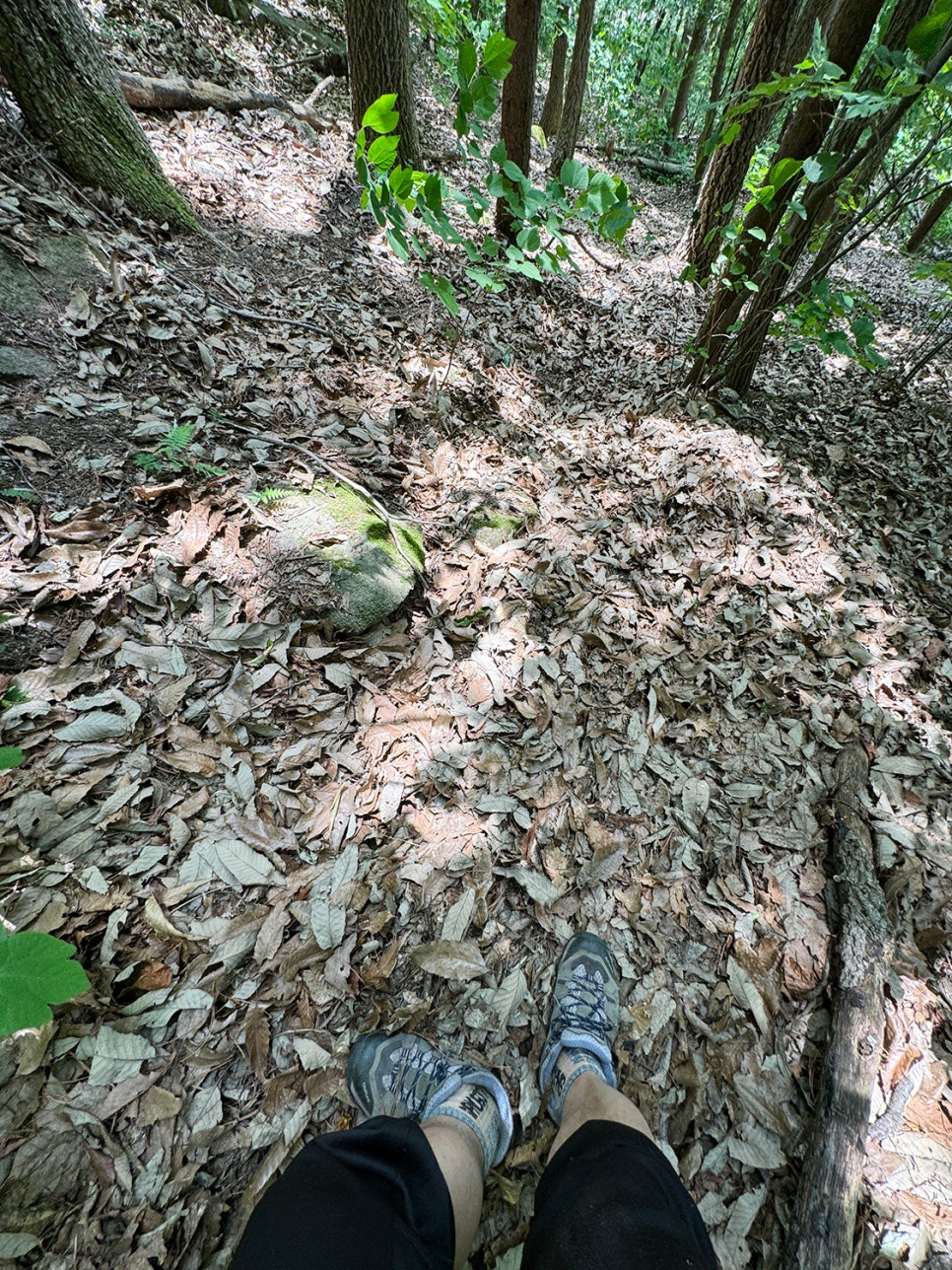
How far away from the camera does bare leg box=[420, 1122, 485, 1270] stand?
156 cm

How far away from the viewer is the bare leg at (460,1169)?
5.12 ft

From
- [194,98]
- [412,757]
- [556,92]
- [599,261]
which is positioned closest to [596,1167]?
[412,757]

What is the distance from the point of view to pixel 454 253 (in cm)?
536

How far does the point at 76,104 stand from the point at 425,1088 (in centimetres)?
563

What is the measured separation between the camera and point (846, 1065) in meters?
1.84

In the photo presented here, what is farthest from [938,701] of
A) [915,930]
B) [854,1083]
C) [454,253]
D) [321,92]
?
[321,92]

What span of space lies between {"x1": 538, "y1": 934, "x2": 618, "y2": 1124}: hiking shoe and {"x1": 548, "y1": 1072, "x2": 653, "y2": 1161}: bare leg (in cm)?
2

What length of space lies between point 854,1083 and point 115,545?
11.9ft

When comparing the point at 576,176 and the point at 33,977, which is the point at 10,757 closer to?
the point at 33,977

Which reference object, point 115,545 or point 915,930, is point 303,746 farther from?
point 915,930

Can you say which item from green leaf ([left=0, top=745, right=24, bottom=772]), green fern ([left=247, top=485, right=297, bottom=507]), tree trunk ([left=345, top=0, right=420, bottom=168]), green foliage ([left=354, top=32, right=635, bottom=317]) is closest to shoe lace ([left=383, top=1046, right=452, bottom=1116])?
green leaf ([left=0, top=745, right=24, bottom=772])

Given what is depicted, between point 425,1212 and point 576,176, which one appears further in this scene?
point 576,176

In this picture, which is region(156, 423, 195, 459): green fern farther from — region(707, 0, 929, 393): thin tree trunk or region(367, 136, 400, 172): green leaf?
region(707, 0, 929, 393): thin tree trunk

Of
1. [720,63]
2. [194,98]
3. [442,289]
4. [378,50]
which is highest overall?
[720,63]
